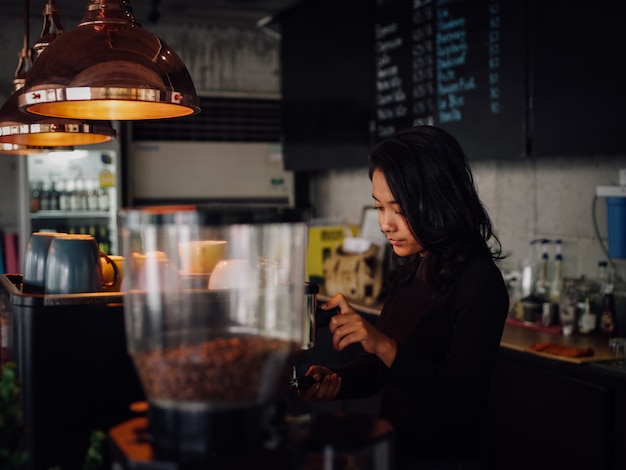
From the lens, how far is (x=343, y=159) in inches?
211

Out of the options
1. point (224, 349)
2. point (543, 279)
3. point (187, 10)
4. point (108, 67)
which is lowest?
point (543, 279)

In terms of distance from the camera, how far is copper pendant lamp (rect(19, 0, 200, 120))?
164 centimetres

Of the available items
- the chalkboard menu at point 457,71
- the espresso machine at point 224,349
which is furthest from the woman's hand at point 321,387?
the chalkboard menu at point 457,71

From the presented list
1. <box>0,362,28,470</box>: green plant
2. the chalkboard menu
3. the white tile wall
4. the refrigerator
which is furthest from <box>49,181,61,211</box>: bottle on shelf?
<box>0,362,28,470</box>: green plant

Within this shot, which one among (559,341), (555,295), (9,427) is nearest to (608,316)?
(559,341)

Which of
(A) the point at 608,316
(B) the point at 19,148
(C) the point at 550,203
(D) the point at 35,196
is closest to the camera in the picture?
(B) the point at 19,148

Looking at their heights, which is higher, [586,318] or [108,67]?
[108,67]

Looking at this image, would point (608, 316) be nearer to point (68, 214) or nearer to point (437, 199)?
point (437, 199)

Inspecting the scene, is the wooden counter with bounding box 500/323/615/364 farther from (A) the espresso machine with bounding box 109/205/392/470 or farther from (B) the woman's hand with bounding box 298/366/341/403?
(A) the espresso machine with bounding box 109/205/392/470

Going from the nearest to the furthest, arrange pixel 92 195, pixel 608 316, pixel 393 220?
pixel 393 220
pixel 608 316
pixel 92 195

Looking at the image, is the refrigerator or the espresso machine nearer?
the espresso machine

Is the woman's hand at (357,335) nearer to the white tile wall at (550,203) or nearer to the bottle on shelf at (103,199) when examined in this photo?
the white tile wall at (550,203)

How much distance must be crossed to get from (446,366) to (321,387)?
1.07 feet

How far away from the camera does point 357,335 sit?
1638mm
